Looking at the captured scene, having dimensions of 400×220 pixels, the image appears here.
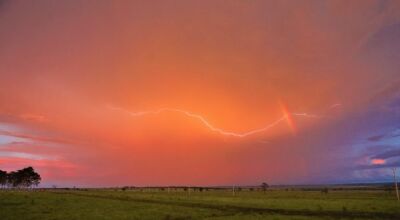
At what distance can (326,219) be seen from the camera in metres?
38.6

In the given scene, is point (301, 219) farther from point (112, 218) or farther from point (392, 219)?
point (112, 218)

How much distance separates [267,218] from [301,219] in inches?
150

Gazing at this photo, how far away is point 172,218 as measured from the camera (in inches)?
1646

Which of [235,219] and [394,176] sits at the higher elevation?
[394,176]

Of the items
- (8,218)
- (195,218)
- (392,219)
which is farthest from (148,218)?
(392,219)

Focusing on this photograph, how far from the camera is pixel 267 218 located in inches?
1593

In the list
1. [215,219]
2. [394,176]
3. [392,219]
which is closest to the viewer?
[392,219]

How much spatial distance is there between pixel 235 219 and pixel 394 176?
62.4 m

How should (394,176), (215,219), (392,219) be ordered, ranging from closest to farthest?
(392,219)
(215,219)
(394,176)

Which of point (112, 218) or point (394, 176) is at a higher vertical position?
point (394, 176)

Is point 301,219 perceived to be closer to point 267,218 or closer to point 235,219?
point 267,218

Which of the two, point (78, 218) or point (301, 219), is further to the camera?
point (78, 218)

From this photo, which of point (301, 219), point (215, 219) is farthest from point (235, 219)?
point (301, 219)

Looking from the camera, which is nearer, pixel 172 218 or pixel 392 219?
pixel 392 219
